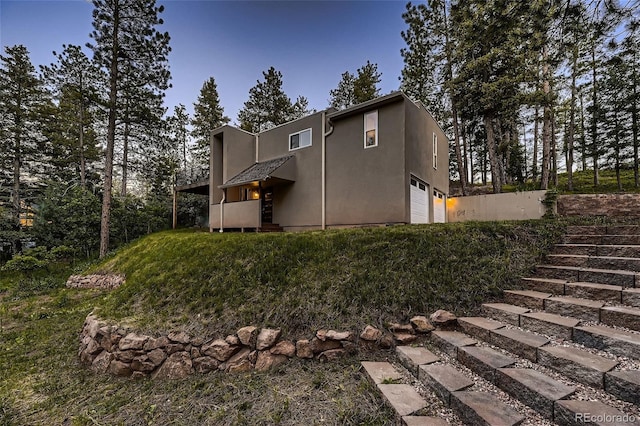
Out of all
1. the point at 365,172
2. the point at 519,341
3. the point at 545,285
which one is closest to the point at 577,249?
the point at 545,285

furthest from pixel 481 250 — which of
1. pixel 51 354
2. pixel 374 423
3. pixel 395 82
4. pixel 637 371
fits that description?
pixel 395 82

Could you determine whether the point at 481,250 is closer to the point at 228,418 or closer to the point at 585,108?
the point at 228,418

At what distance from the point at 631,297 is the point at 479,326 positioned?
1.58 meters


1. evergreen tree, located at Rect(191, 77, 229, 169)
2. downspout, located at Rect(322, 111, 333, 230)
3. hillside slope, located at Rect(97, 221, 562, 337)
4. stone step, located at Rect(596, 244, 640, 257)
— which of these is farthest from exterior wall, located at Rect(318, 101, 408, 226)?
evergreen tree, located at Rect(191, 77, 229, 169)

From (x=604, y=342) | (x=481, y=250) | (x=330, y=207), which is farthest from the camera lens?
(x=330, y=207)

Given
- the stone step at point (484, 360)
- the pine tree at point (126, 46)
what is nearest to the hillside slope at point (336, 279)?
the stone step at point (484, 360)

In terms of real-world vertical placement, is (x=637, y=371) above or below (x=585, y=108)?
below

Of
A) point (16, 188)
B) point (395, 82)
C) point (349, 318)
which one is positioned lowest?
point (349, 318)

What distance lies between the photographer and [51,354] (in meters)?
4.77

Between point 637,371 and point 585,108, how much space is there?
76.4 ft

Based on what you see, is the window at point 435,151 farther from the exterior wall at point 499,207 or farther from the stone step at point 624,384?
the stone step at point 624,384

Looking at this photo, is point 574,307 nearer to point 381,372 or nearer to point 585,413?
point 585,413

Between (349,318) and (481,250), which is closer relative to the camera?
(349,318)

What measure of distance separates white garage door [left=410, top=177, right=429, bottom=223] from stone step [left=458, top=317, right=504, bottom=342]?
17.1 feet
